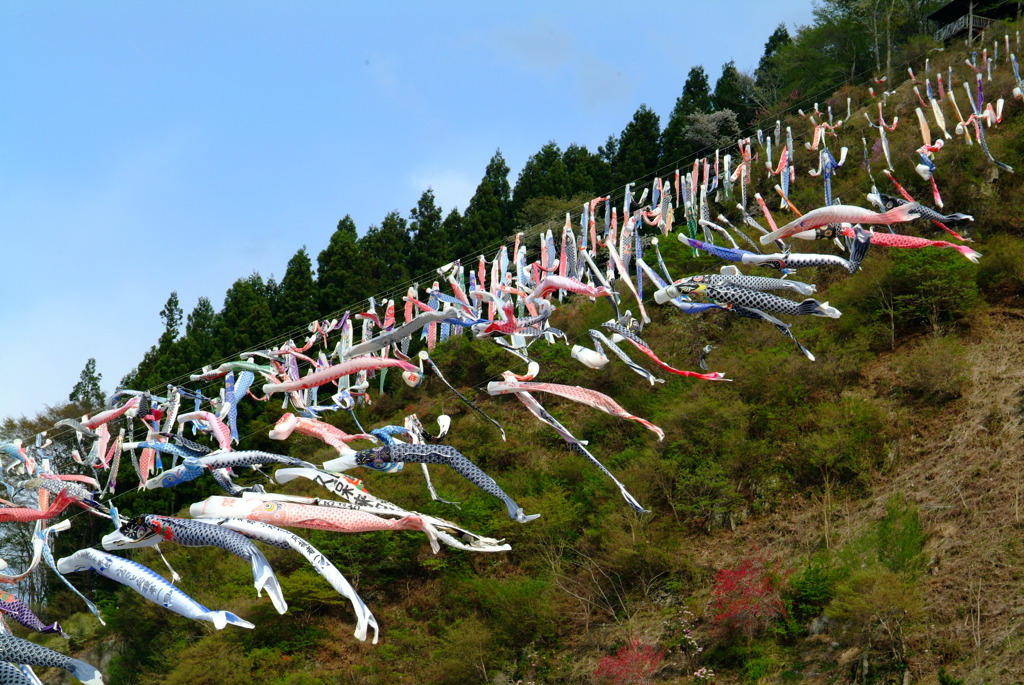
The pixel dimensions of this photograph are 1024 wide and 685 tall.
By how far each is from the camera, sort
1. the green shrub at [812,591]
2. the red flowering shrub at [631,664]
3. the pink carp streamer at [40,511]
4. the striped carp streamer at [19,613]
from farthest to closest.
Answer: the red flowering shrub at [631,664], the green shrub at [812,591], the striped carp streamer at [19,613], the pink carp streamer at [40,511]

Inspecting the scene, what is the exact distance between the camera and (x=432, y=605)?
20688mm

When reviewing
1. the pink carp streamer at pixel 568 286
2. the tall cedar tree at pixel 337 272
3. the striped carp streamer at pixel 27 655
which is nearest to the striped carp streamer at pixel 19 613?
the striped carp streamer at pixel 27 655

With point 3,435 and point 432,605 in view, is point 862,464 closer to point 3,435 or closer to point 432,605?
point 432,605

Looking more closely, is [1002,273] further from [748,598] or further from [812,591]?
[748,598]

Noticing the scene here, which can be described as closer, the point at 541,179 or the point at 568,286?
the point at 568,286

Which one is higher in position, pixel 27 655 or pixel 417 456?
pixel 417 456

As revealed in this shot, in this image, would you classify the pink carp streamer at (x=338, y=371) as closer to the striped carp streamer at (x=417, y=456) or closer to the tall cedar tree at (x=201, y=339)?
the striped carp streamer at (x=417, y=456)

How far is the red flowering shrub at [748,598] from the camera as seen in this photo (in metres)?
16.1

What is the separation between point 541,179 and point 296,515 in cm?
3147

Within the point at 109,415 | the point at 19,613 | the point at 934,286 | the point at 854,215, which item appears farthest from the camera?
the point at 934,286

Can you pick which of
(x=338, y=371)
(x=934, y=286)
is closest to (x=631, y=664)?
(x=338, y=371)

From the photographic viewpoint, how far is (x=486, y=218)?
3819 centimetres

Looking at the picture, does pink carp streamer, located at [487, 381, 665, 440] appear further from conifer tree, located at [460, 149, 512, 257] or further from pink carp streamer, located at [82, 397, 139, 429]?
conifer tree, located at [460, 149, 512, 257]

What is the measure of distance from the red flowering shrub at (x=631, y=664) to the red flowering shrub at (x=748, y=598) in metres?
1.14
